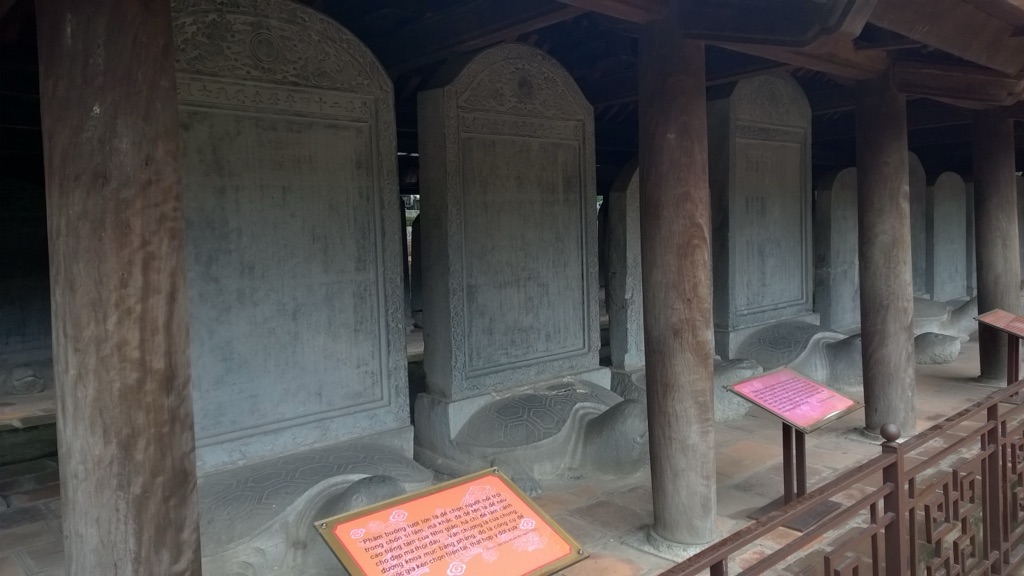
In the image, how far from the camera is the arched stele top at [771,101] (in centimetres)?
739

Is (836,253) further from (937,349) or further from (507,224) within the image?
(507,224)

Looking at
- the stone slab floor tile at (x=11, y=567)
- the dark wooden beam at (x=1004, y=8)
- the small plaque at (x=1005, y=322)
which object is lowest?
the stone slab floor tile at (x=11, y=567)

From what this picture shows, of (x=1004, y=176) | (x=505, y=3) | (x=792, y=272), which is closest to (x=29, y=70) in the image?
(x=505, y=3)

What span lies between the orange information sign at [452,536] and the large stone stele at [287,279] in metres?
1.63

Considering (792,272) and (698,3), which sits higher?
(698,3)

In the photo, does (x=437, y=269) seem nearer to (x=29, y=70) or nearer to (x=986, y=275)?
(x=29, y=70)

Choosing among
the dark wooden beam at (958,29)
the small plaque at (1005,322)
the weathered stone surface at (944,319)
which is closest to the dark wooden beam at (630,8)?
the dark wooden beam at (958,29)

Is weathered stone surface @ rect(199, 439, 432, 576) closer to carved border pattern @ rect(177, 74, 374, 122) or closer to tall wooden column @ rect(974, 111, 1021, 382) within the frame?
carved border pattern @ rect(177, 74, 374, 122)

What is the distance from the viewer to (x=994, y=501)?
12.1ft

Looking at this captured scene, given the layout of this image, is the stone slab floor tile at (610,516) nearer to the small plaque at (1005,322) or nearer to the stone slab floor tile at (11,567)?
the stone slab floor tile at (11,567)

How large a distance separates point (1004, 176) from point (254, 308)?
7267 millimetres

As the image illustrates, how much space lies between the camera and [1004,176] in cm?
744

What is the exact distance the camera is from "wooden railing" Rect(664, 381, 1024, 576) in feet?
7.52

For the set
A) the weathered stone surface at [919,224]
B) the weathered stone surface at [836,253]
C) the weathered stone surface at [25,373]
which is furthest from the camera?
the weathered stone surface at [919,224]
